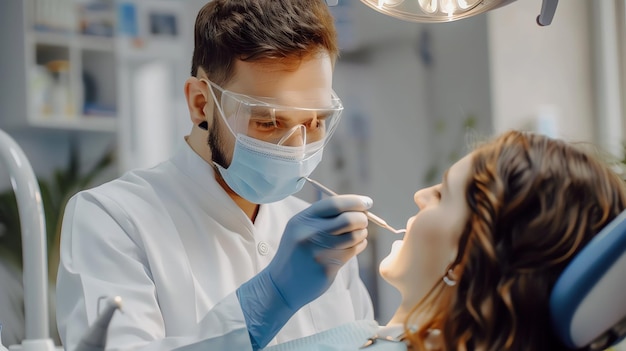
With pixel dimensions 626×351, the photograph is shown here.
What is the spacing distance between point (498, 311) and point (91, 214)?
0.85 meters

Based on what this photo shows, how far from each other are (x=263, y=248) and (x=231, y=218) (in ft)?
0.34

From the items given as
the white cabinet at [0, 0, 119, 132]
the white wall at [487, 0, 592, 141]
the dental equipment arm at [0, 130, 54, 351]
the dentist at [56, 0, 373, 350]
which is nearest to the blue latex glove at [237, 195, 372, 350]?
the dentist at [56, 0, 373, 350]

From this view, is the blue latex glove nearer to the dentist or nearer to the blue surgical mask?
the dentist

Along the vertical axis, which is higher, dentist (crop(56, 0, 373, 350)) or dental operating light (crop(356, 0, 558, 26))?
dental operating light (crop(356, 0, 558, 26))

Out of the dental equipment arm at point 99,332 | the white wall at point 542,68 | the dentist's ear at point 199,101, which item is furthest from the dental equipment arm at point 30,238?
the white wall at point 542,68

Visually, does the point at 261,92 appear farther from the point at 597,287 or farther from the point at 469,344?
the point at 597,287

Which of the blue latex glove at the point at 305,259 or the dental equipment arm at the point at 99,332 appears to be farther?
the blue latex glove at the point at 305,259

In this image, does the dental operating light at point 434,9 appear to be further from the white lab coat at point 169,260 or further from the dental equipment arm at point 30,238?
the dental equipment arm at point 30,238

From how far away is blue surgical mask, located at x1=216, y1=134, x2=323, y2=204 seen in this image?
66.2 inches

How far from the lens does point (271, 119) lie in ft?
5.48

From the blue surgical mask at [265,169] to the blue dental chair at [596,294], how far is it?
0.68 meters

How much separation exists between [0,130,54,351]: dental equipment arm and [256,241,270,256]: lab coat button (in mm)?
482

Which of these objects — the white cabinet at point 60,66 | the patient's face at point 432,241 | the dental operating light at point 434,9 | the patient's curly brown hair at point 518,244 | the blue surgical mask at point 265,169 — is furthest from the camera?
the white cabinet at point 60,66

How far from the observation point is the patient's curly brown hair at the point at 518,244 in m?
1.26
